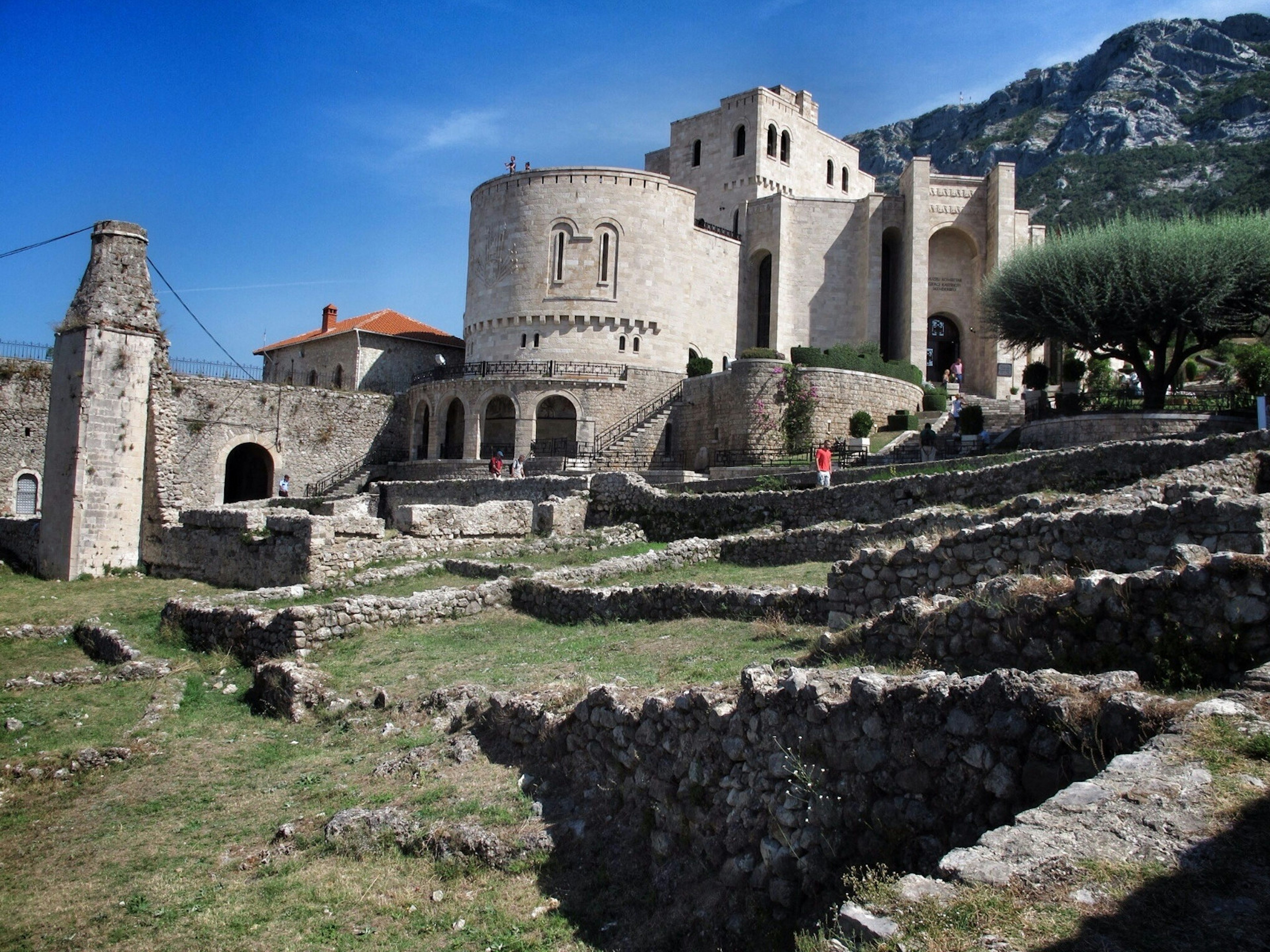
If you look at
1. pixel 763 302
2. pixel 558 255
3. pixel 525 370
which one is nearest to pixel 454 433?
pixel 525 370

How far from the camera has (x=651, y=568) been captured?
1565cm

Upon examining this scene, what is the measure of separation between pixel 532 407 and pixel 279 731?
93.1 feet

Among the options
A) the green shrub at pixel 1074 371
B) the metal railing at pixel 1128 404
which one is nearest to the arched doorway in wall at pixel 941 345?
the green shrub at pixel 1074 371

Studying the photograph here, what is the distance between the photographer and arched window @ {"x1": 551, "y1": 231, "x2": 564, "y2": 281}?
4159 cm

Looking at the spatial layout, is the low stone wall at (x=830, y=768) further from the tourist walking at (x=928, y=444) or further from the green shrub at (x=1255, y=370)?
the green shrub at (x=1255, y=370)

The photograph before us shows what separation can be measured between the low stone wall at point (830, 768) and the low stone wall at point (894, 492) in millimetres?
9514

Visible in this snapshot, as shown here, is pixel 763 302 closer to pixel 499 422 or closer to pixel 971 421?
pixel 499 422

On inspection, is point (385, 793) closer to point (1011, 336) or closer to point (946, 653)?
point (946, 653)

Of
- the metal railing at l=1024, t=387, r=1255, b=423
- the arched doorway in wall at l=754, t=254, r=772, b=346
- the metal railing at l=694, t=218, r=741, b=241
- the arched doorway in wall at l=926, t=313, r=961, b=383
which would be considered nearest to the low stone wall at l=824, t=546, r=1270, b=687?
the metal railing at l=1024, t=387, r=1255, b=423

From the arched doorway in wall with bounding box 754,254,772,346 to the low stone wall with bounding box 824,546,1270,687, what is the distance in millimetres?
39209

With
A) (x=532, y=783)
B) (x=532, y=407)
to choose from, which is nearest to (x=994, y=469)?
(x=532, y=783)

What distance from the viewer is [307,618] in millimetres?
12062

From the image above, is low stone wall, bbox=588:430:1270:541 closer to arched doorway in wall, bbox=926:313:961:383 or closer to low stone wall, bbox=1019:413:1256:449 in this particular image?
low stone wall, bbox=1019:413:1256:449

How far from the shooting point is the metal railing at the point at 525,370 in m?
39.0
